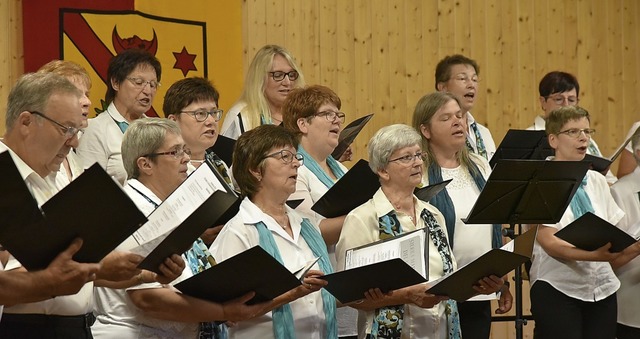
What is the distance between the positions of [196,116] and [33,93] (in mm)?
1496

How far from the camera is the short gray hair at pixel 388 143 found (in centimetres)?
439

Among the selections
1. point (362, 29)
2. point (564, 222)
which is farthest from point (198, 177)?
point (362, 29)

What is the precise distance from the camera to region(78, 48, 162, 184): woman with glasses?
15.4 ft

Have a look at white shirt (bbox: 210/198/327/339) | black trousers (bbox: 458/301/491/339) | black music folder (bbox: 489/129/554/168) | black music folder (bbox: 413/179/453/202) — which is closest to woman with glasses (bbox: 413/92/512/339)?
black trousers (bbox: 458/301/491/339)

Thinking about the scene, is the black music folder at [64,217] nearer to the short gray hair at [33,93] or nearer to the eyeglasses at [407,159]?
the short gray hair at [33,93]

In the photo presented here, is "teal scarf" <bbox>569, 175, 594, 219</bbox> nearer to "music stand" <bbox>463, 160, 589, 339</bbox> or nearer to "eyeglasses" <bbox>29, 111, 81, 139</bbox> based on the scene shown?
"music stand" <bbox>463, 160, 589, 339</bbox>

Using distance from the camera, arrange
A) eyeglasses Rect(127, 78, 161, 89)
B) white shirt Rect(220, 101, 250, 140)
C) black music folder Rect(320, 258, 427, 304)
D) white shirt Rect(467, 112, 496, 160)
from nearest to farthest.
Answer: black music folder Rect(320, 258, 427, 304) < eyeglasses Rect(127, 78, 161, 89) < white shirt Rect(220, 101, 250, 140) < white shirt Rect(467, 112, 496, 160)

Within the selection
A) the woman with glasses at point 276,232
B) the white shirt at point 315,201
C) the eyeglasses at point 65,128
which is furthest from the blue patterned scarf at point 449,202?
the eyeglasses at point 65,128

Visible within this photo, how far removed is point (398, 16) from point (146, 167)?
443 centimetres

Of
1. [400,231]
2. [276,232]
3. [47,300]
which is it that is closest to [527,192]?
[400,231]

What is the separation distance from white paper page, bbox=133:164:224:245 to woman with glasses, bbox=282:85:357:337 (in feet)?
4.41

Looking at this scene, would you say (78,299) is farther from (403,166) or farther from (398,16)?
(398,16)

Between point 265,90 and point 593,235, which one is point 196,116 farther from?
point 593,235

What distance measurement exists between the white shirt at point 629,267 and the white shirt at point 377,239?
184 cm
